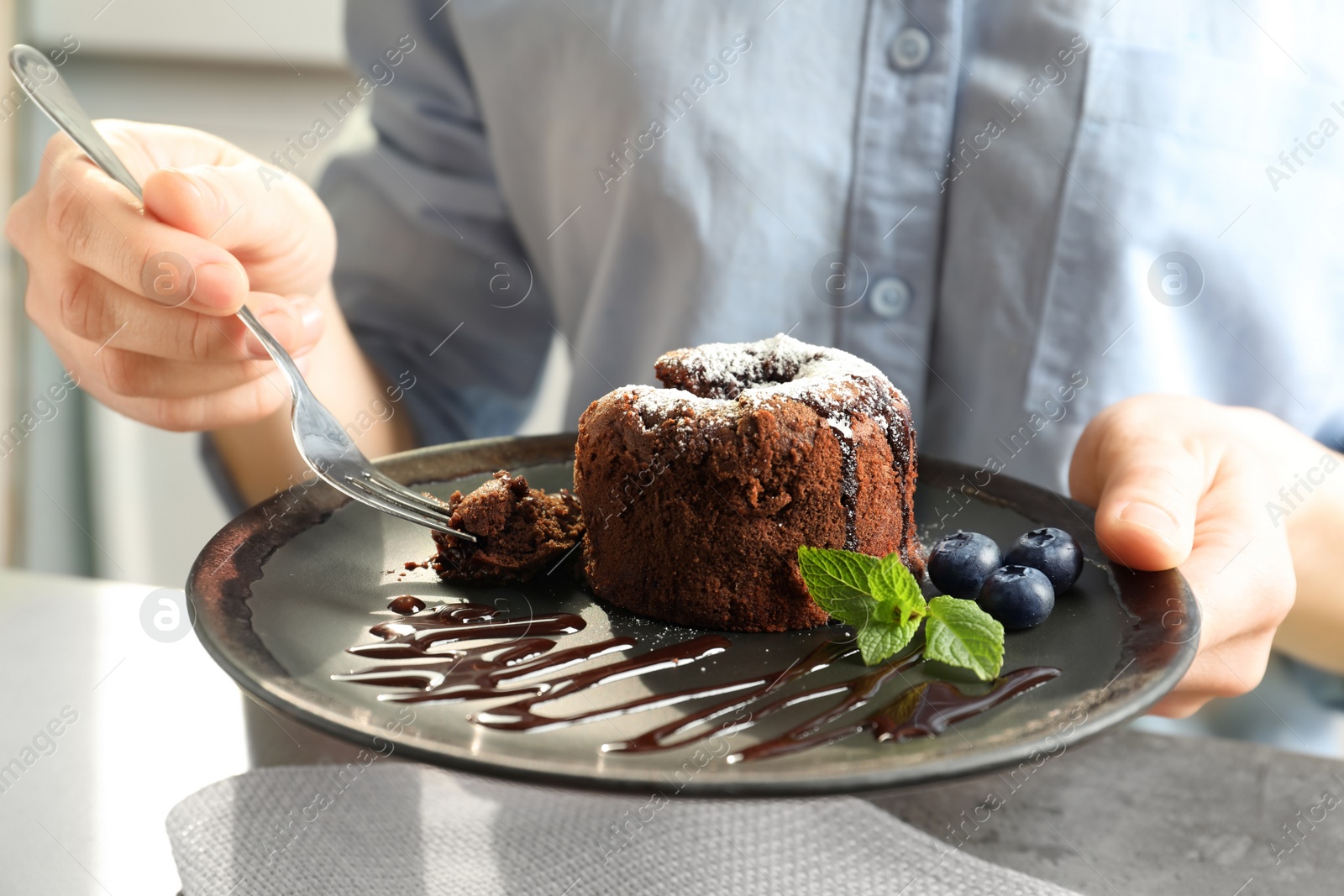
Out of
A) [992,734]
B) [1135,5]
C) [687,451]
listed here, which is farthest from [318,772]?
[1135,5]

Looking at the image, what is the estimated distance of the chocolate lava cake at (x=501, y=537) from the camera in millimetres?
1312

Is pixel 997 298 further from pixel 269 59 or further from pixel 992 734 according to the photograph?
pixel 269 59

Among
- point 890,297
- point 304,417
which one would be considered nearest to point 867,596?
point 304,417

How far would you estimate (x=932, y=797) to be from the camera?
150 cm

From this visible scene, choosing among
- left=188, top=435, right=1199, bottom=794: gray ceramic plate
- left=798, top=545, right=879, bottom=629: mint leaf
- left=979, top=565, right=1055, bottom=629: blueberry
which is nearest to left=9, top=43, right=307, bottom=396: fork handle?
left=188, top=435, right=1199, bottom=794: gray ceramic plate

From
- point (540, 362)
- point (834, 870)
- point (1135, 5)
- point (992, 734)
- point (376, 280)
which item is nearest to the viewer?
point (992, 734)

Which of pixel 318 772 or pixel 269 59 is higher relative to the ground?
pixel 269 59

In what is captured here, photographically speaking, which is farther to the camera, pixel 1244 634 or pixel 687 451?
pixel 1244 634

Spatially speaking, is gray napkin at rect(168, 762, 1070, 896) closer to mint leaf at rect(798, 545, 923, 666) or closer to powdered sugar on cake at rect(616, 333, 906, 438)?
mint leaf at rect(798, 545, 923, 666)

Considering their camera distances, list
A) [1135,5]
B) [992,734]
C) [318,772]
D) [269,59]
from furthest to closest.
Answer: [269,59] → [1135,5] → [318,772] → [992,734]

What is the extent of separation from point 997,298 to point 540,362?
1.15 metres

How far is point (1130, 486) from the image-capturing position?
4.36 feet

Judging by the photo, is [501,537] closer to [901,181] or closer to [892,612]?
[892,612]

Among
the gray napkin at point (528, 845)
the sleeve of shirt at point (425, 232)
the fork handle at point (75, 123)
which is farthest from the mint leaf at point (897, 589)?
the sleeve of shirt at point (425, 232)
